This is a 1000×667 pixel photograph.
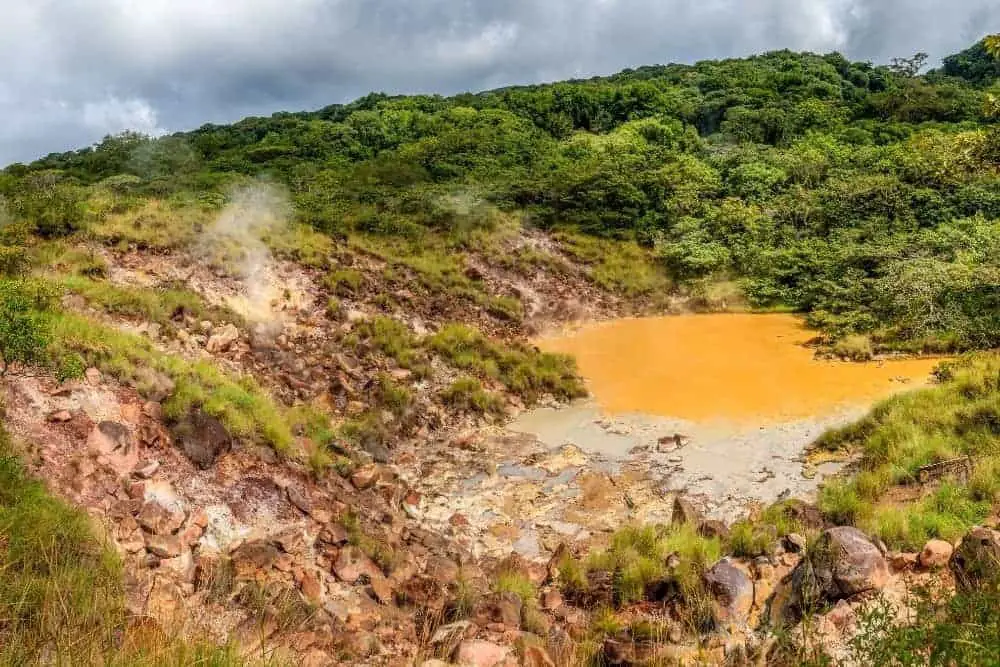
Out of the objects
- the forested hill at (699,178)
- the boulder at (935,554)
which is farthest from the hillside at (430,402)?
the boulder at (935,554)

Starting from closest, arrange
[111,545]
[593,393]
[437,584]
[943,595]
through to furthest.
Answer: [943,595], [111,545], [437,584], [593,393]

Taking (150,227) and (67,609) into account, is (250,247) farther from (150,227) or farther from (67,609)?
(67,609)

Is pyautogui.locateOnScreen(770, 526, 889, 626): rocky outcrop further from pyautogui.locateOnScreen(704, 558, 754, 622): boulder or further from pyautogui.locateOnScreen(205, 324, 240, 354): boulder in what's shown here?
pyautogui.locateOnScreen(205, 324, 240, 354): boulder

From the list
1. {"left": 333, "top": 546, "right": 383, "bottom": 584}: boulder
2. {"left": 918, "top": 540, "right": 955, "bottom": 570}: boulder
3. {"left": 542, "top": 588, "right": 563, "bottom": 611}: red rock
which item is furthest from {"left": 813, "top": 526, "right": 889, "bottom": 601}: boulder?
{"left": 333, "top": 546, "right": 383, "bottom": 584}: boulder

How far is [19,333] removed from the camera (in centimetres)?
661

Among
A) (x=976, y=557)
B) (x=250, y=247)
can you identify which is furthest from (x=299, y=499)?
(x=250, y=247)

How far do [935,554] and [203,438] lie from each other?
7111mm

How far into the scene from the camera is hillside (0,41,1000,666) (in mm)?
4688

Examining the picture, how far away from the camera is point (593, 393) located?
41.7ft

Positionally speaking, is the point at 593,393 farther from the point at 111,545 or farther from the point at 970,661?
the point at 970,661

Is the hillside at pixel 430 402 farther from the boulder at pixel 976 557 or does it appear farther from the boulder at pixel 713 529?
the boulder at pixel 976 557

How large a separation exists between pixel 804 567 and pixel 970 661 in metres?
2.99

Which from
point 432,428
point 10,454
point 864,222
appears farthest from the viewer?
point 864,222

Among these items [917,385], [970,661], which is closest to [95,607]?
[970,661]
